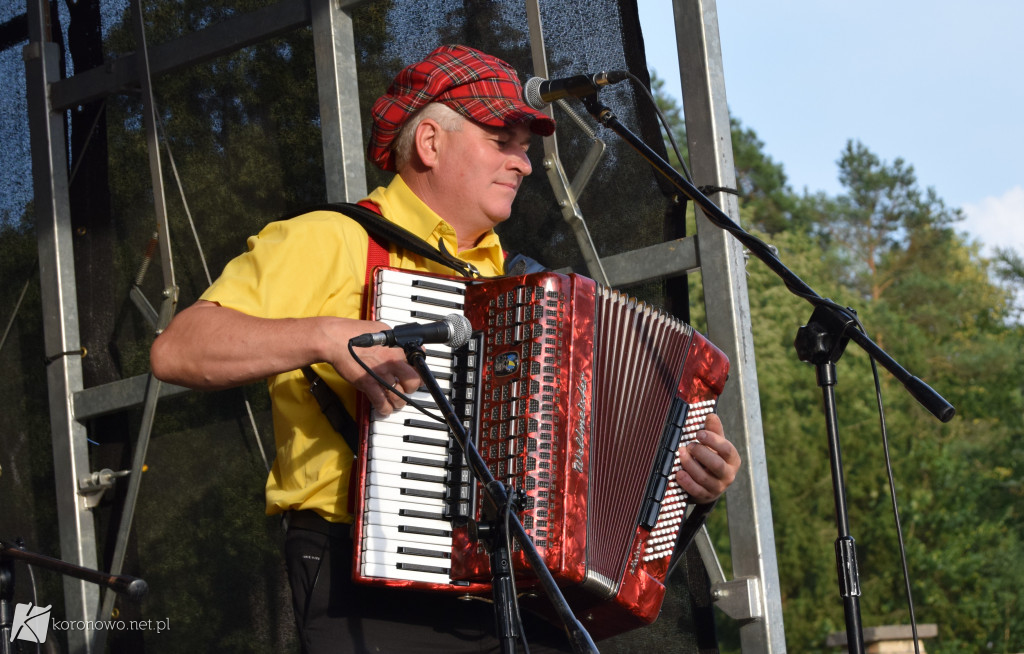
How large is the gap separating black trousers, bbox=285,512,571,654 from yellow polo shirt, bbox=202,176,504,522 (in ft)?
0.21

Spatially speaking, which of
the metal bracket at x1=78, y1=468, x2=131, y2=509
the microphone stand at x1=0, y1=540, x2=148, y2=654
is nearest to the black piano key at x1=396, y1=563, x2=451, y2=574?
the microphone stand at x1=0, y1=540, x2=148, y2=654

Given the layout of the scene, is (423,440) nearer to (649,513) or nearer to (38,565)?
(649,513)

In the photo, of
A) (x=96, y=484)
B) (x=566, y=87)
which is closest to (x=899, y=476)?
(x=96, y=484)

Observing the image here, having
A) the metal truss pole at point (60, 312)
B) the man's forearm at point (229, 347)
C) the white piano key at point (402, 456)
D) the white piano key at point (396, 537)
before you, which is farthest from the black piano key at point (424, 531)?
the metal truss pole at point (60, 312)

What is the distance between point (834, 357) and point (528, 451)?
2.04 ft

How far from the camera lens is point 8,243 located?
4.58 metres

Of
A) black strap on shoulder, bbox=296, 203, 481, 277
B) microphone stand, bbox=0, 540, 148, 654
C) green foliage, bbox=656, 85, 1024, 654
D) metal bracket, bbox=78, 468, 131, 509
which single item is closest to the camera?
black strap on shoulder, bbox=296, 203, 481, 277

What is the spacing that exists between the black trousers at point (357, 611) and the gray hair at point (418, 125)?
87 centimetres

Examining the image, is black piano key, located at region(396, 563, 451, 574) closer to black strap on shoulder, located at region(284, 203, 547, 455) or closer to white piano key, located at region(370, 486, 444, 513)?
white piano key, located at region(370, 486, 444, 513)

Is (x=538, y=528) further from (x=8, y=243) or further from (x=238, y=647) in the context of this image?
(x=8, y=243)

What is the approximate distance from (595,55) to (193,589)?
7.46ft

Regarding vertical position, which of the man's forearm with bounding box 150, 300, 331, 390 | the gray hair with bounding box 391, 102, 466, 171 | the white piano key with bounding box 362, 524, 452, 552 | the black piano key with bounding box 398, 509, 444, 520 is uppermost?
the gray hair with bounding box 391, 102, 466, 171

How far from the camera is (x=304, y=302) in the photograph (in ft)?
7.62

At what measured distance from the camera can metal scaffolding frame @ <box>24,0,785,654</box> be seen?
317 cm
